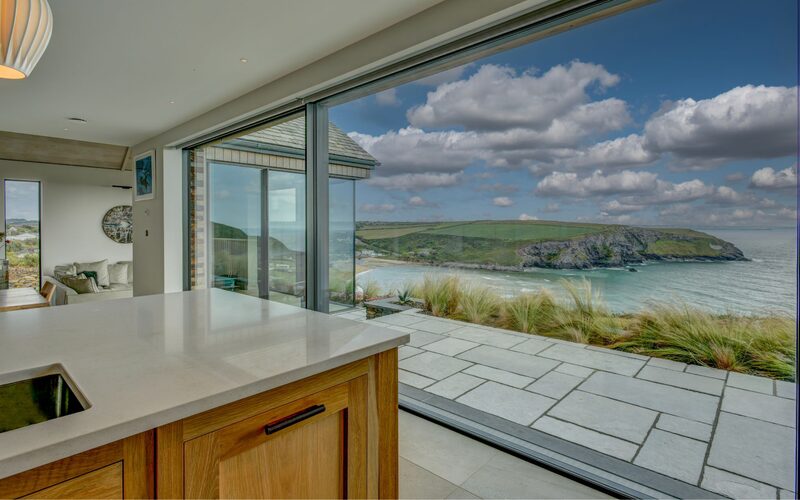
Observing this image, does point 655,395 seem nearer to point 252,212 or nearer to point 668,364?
point 668,364

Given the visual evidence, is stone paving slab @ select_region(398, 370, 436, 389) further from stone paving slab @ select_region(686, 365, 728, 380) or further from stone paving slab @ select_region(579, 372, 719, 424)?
stone paving slab @ select_region(686, 365, 728, 380)

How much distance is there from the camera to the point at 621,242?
1988mm

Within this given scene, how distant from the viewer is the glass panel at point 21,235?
7.30 m

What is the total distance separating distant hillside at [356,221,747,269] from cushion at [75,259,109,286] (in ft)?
23.6

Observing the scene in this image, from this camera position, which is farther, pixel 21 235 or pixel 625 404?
pixel 21 235

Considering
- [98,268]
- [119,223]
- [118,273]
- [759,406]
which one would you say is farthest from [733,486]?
[119,223]

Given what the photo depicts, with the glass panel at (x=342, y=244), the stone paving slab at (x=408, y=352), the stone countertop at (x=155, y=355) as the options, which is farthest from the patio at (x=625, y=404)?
the stone countertop at (x=155, y=355)

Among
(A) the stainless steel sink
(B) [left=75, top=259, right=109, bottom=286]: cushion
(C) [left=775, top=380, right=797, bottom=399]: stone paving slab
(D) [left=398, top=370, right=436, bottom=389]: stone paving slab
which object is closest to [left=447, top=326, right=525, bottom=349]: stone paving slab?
(D) [left=398, top=370, right=436, bottom=389]: stone paving slab

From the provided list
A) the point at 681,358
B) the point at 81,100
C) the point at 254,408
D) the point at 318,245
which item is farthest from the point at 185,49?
the point at 681,358

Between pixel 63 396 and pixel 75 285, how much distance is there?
236 inches

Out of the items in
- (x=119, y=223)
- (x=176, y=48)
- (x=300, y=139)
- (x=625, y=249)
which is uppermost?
(x=176, y=48)

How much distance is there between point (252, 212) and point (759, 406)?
400 centimetres

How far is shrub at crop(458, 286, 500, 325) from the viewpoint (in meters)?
2.47

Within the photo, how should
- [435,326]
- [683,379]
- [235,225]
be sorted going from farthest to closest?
1. [235,225]
2. [435,326]
3. [683,379]
